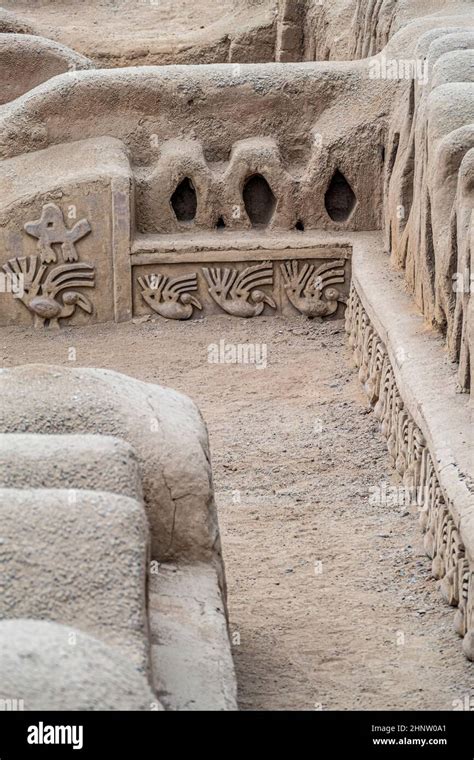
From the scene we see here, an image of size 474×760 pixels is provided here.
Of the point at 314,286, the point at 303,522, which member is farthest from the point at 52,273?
the point at 303,522

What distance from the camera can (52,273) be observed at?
7.17 m

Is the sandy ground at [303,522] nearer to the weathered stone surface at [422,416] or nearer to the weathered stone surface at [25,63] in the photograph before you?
the weathered stone surface at [422,416]

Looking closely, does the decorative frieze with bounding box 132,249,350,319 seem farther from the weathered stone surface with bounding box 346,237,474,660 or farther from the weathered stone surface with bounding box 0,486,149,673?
the weathered stone surface with bounding box 0,486,149,673

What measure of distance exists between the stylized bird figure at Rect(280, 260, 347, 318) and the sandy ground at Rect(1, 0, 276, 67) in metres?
4.08

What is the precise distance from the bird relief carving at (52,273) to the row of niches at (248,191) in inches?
15.7

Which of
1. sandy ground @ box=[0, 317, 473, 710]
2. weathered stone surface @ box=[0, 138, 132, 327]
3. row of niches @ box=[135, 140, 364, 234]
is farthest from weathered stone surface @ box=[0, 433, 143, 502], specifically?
row of niches @ box=[135, 140, 364, 234]

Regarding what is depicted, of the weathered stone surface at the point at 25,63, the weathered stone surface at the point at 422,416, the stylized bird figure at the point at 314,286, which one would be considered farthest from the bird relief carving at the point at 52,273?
the weathered stone surface at the point at 25,63

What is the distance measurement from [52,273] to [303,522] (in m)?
2.75

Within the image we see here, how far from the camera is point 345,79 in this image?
7.32 m

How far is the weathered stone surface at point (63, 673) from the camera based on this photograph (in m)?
2.18

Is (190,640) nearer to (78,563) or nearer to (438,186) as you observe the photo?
(78,563)

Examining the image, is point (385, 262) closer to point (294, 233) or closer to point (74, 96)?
point (294, 233)
